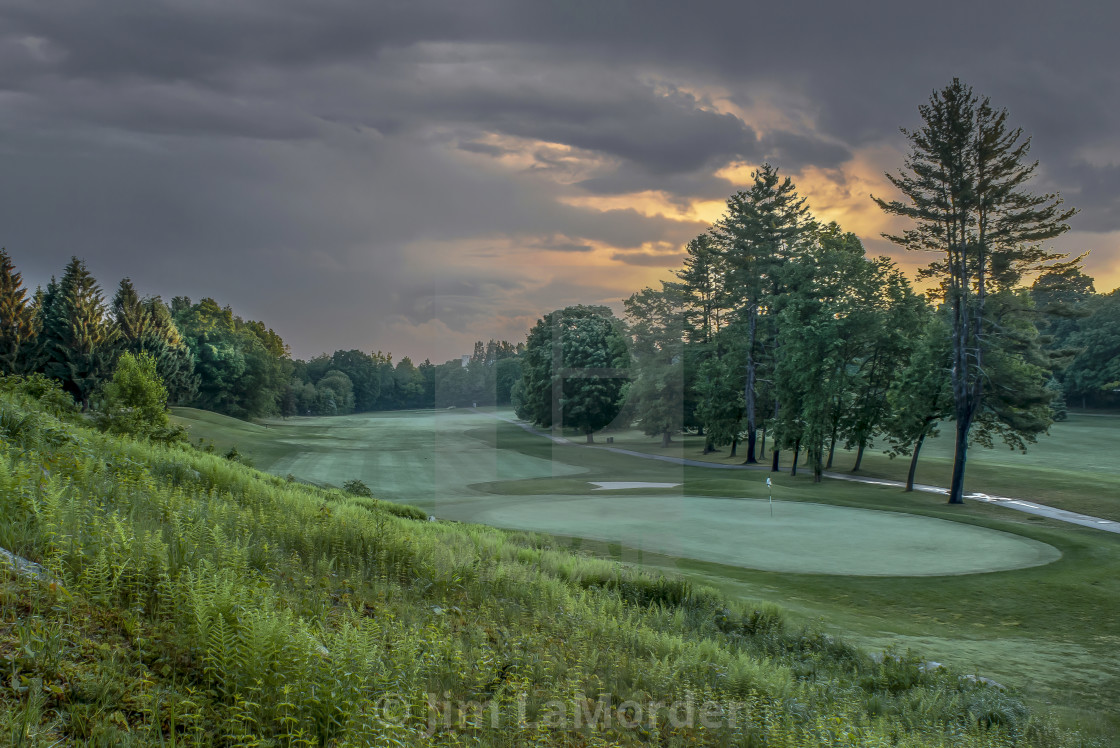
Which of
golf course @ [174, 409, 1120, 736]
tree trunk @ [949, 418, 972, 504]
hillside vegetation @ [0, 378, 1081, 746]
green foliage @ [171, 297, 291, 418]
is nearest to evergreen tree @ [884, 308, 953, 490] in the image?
tree trunk @ [949, 418, 972, 504]

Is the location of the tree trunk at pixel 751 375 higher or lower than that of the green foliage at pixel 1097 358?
lower

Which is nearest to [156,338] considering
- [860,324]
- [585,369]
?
[585,369]

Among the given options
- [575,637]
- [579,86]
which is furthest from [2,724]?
[579,86]

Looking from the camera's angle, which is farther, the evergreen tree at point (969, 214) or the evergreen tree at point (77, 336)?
the evergreen tree at point (77, 336)

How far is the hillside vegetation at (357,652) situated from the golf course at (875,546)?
72.0 inches

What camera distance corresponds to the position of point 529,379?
6397 centimetres

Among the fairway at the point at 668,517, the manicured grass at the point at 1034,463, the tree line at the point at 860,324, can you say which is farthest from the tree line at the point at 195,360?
the manicured grass at the point at 1034,463

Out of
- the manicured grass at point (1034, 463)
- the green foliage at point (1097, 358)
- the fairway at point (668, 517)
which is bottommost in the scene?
the fairway at point (668, 517)

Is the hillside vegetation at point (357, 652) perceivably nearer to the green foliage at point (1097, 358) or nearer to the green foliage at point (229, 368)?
the green foliage at point (229, 368)

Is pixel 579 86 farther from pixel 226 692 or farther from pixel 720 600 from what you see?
pixel 226 692

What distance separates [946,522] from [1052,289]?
13.2 meters

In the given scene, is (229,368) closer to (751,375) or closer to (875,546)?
(751,375)

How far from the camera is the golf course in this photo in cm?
837

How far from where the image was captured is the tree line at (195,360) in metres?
43.4
